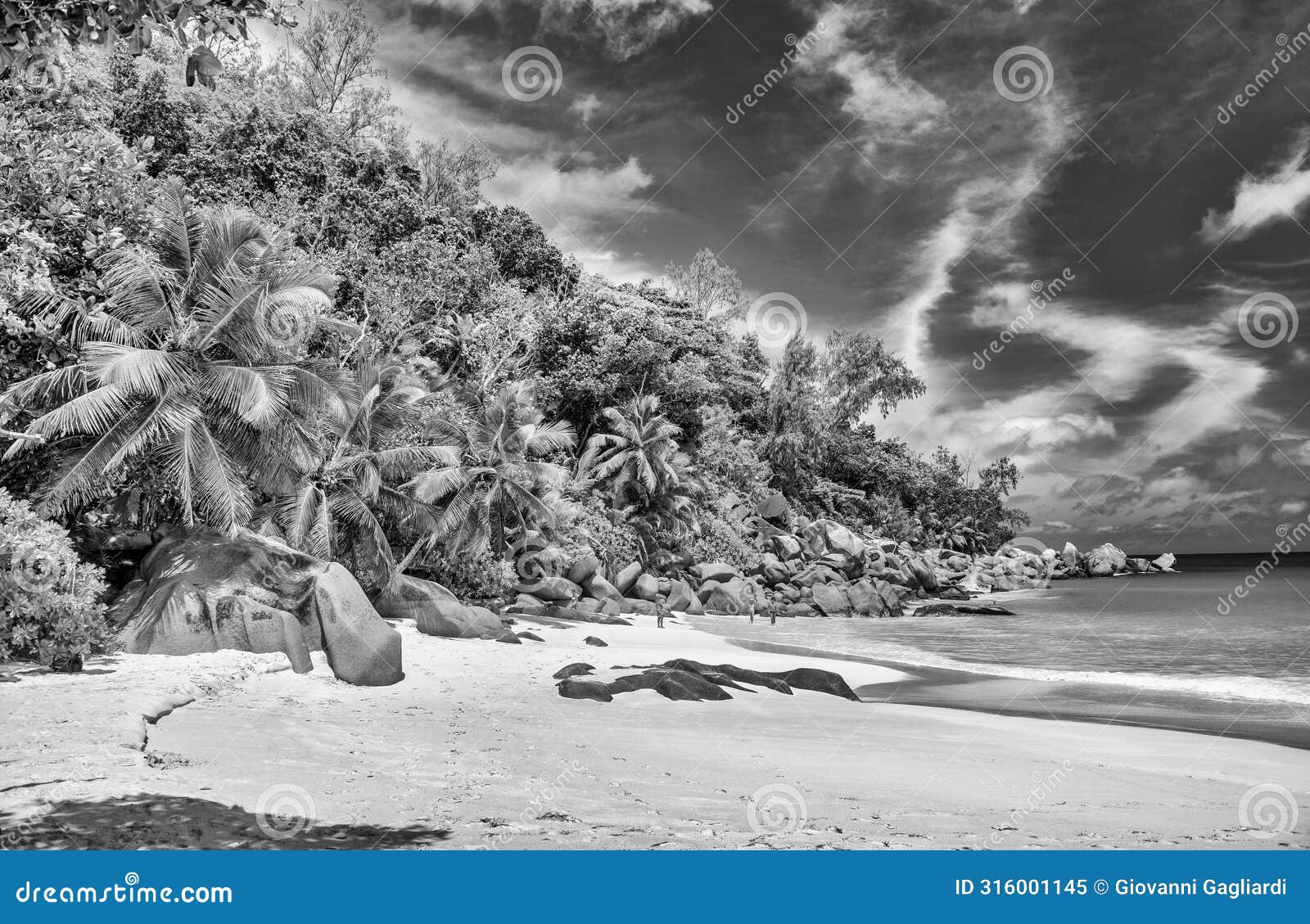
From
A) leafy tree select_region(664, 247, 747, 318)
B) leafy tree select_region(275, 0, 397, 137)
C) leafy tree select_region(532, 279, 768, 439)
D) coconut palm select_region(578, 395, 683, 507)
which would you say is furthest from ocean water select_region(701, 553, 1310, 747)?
leafy tree select_region(275, 0, 397, 137)

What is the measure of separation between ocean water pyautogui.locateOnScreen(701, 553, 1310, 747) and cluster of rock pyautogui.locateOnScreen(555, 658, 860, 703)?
1.30 m

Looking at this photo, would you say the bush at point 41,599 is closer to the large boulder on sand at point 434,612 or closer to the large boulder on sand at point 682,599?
the large boulder on sand at point 434,612

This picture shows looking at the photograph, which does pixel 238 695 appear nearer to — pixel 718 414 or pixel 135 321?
pixel 135 321

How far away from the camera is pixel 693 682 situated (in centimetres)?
1214

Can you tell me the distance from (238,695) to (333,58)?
35.7 metres

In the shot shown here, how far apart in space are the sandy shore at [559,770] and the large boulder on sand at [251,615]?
579 mm

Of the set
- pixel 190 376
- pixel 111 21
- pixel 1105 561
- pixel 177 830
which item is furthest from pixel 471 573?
pixel 1105 561

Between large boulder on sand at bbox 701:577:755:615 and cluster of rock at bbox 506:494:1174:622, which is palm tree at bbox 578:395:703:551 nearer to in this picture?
cluster of rock at bbox 506:494:1174:622

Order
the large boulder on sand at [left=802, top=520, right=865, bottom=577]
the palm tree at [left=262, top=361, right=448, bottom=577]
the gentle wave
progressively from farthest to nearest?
the large boulder on sand at [left=802, top=520, right=865, bottom=577] → the palm tree at [left=262, top=361, right=448, bottom=577] → the gentle wave

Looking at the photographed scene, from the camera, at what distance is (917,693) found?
15.1 metres

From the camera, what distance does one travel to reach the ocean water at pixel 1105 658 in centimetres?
1377

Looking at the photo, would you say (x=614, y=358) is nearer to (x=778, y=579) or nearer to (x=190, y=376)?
(x=778, y=579)

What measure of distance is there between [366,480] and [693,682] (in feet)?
36.9

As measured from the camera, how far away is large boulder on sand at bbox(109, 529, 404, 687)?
12477mm
